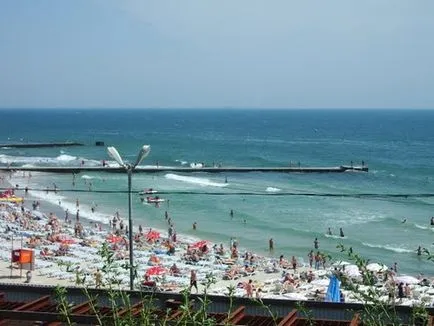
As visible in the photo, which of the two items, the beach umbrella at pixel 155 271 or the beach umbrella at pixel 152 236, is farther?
the beach umbrella at pixel 152 236

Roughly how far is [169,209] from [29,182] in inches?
719

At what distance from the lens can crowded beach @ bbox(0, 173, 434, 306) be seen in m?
26.1

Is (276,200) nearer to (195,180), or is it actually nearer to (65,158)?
(195,180)

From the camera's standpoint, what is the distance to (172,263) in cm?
3162

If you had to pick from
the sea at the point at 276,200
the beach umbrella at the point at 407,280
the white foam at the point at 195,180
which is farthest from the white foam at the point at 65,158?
the beach umbrella at the point at 407,280

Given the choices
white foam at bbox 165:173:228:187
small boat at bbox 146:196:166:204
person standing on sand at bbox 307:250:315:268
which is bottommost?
person standing on sand at bbox 307:250:315:268

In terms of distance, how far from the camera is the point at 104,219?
4544 centimetres

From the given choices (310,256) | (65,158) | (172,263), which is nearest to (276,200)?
(310,256)

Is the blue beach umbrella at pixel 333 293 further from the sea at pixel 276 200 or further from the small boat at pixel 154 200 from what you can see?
the small boat at pixel 154 200

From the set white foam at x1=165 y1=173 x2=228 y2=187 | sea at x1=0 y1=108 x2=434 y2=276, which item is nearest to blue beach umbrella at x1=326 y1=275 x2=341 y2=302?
sea at x1=0 y1=108 x2=434 y2=276

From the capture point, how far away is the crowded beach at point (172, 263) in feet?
85.6

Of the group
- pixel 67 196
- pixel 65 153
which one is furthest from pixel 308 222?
pixel 65 153

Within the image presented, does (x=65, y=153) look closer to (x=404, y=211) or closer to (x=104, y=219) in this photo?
(x=104, y=219)

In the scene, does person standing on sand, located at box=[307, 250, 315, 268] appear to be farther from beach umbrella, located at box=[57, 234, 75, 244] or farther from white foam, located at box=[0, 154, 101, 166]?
white foam, located at box=[0, 154, 101, 166]
